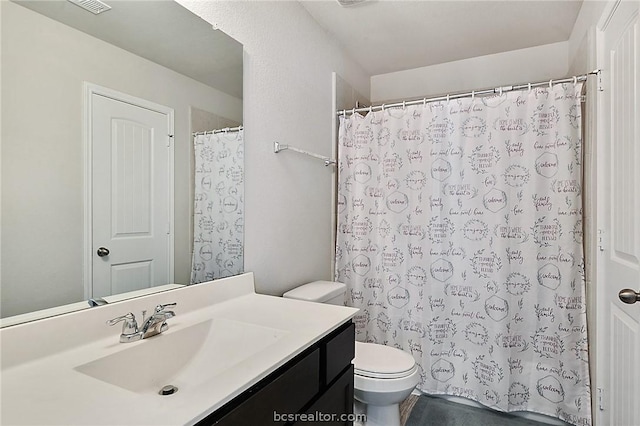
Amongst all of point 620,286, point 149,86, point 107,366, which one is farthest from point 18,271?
point 620,286

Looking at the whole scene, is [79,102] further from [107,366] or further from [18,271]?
[107,366]

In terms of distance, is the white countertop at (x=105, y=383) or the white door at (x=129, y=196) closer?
the white countertop at (x=105, y=383)

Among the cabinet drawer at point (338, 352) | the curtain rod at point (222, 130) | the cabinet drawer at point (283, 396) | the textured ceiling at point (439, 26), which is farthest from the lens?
the textured ceiling at point (439, 26)

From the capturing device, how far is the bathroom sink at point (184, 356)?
0.92 metres

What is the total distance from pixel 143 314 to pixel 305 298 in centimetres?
86

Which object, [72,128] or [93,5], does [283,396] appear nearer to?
[72,128]

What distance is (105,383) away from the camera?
0.77 m

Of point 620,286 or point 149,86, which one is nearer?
point 149,86

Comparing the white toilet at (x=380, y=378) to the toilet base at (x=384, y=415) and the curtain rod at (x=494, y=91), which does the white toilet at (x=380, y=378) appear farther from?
the curtain rod at (x=494, y=91)

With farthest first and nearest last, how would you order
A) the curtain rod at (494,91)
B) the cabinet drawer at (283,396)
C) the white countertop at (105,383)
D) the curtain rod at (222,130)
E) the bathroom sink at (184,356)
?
the curtain rod at (494,91) → the curtain rod at (222,130) → the bathroom sink at (184,356) → the cabinet drawer at (283,396) → the white countertop at (105,383)

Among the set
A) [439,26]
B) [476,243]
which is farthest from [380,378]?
[439,26]

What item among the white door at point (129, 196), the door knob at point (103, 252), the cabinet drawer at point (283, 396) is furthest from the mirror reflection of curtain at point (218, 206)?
the cabinet drawer at point (283, 396)

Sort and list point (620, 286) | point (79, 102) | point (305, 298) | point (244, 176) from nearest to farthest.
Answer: point (79, 102)
point (620, 286)
point (244, 176)
point (305, 298)

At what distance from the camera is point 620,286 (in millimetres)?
1364
